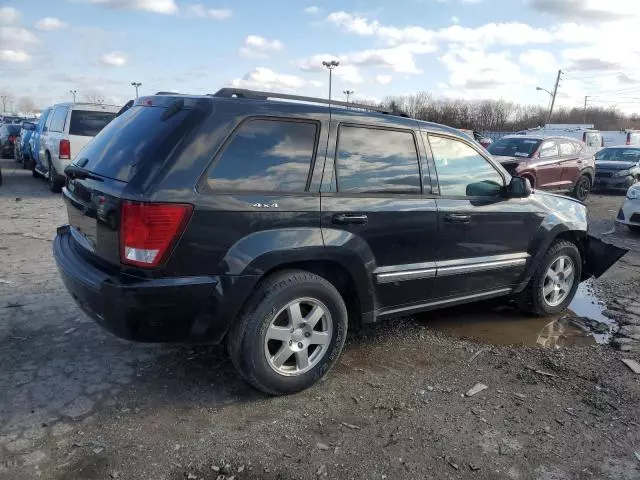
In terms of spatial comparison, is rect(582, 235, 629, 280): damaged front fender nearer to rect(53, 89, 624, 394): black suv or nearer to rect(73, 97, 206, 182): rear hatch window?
rect(53, 89, 624, 394): black suv

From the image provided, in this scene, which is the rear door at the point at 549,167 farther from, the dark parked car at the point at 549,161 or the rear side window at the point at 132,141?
the rear side window at the point at 132,141

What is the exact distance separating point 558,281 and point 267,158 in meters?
3.42

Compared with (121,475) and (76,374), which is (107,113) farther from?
(121,475)

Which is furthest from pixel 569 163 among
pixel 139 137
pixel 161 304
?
pixel 161 304

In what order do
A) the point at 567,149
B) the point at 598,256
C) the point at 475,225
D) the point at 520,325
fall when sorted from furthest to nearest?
1. the point at 567,149
2. the point at 598,256
3. the point at 520,325
4. the point at 475,225

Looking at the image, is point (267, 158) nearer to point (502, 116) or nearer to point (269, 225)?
point (269, 225)

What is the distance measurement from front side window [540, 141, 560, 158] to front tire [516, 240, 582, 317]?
27.6ft

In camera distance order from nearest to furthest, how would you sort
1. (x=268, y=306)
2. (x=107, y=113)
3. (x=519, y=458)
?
(x=519, y=458) → (x=268, y=306) → (x=107, y=113)

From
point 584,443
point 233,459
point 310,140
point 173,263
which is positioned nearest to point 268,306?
point 173,263

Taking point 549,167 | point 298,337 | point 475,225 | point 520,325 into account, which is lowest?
point 520,325

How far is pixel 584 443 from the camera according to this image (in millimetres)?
3051

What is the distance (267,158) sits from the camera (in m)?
3.27

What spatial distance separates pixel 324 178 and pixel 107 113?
10092mm

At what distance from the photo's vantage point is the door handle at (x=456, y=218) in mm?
4070
